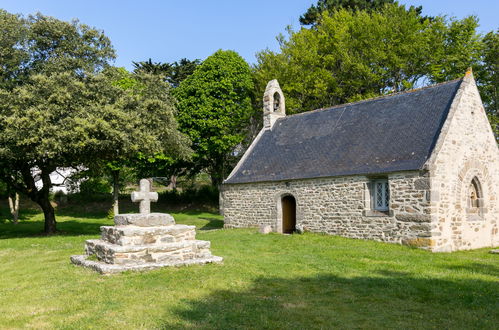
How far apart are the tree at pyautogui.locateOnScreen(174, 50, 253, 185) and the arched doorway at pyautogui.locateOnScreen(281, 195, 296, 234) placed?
35.7ft

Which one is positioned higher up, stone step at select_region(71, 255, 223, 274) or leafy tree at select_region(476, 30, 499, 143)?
leafy tree at select_region(476, 30, 499, 143)

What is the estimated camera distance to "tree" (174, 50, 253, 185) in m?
28.6

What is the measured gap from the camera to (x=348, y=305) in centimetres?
644

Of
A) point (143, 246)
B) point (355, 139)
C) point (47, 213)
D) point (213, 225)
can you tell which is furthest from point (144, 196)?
point (213, 225)

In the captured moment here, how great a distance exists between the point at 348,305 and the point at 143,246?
14.8ft

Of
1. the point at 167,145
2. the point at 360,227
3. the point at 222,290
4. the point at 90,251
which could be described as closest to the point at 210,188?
the point at 167,145

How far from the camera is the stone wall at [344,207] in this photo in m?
13.6

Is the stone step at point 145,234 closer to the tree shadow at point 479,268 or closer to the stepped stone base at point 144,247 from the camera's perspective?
the stepped stone base at point 144,247

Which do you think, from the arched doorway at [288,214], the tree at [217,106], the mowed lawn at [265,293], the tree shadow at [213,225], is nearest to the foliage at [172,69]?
the tree at [217,106]

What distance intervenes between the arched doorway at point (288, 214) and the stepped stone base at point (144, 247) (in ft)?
29.4

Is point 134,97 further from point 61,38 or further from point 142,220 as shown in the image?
point 142,220

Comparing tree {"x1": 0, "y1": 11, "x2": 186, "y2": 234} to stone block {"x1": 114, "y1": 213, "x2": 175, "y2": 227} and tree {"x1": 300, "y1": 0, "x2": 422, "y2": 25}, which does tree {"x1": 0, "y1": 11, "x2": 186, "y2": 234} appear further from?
tree {"x1": 300, "y1": 0, "x2": 422, "y2": 25}

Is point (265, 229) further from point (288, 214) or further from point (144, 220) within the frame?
point (144, 220)

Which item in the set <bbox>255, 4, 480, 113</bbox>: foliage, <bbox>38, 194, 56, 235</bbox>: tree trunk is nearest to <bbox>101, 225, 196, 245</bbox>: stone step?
<bbox>38, 194, 56, 235</bbox>: tree trunk
